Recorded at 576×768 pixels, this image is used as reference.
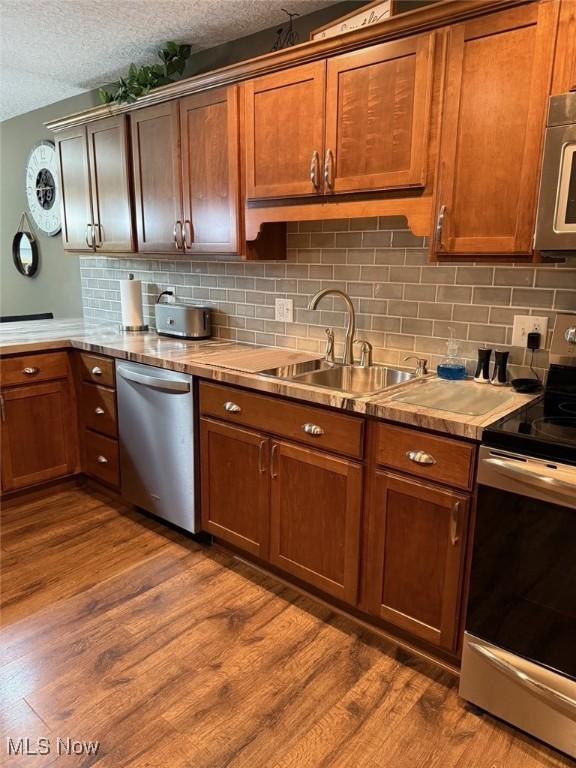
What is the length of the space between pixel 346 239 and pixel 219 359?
2.69 ft

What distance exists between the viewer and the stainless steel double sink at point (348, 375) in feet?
7.79

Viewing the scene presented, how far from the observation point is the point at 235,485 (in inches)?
94.3

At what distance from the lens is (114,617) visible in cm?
214

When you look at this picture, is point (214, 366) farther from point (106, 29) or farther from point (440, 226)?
point (106, 29)

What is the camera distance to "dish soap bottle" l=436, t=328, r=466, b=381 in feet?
6.98

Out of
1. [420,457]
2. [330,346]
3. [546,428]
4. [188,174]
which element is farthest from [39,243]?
[546,428]

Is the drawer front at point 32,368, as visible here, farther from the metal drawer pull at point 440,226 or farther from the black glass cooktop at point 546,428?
the black glass cooktop at point 546,428

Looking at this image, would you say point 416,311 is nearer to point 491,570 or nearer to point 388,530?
point 388,530

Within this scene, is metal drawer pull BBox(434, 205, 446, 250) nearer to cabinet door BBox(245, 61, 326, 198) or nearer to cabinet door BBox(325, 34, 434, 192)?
cabinet door BBox(325, 34, 434, 192)

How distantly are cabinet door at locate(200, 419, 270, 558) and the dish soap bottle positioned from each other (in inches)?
30.4

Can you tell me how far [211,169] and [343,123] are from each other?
80 cm

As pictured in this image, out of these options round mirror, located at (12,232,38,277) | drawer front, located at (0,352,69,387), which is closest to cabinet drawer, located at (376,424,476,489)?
drawer front, located at (0,352,69,387)

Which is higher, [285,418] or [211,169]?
[211,169]

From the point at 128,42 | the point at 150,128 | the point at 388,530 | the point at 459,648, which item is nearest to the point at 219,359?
the point at 388,530
